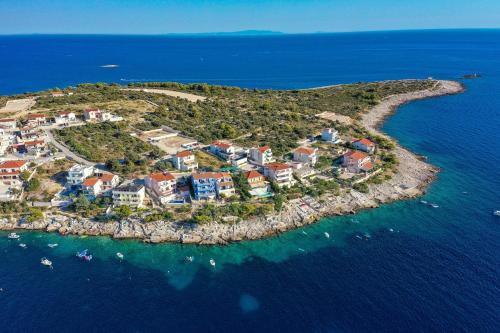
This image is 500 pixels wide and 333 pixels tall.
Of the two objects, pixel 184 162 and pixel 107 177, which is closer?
pixel 107 177

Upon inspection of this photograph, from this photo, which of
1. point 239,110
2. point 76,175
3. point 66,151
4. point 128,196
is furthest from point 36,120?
point 239,110

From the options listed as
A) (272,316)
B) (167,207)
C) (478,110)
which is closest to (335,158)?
(167,207)

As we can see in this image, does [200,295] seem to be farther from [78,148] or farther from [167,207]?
[78,148]

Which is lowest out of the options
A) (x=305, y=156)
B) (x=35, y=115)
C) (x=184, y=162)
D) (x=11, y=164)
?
(x=305, y=156)

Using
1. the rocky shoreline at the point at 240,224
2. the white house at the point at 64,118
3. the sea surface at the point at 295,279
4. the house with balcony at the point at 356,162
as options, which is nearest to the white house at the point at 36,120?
the white house at the point at 64,118

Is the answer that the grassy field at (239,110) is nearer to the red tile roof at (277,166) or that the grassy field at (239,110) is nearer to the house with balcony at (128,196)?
the red tile roof at (277,166)

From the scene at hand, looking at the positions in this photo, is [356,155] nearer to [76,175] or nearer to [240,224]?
[240,224]

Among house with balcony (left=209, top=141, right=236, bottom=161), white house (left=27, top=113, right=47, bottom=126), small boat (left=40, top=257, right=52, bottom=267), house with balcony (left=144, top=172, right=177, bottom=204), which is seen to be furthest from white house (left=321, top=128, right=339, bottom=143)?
white house (left=27, top=113, right=47, bottom=126)
